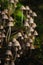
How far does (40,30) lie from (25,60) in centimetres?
100

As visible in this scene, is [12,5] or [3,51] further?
[12,5]

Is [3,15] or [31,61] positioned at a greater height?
[3,15]

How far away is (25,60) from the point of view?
5.07 m

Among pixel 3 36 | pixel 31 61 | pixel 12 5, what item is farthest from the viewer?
pixel 12 5

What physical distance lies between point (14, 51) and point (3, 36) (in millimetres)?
397

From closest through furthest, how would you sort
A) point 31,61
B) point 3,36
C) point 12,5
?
point 3,36, point 31,61, point 12,5

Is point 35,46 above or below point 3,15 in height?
below

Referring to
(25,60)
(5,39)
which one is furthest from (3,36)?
(25,60)

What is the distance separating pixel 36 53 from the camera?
5184 millimetres

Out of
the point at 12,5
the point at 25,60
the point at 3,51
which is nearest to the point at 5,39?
the point at 3,51

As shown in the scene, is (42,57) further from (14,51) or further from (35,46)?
(14,51)

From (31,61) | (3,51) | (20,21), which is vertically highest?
(20,21)

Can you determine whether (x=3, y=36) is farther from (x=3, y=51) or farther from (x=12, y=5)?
(x=12, y=5)

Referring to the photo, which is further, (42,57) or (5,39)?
(42,57)
